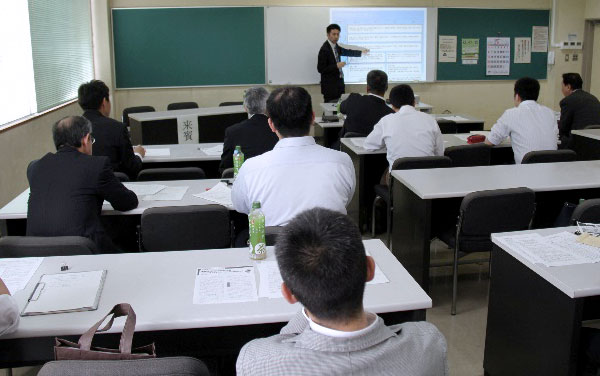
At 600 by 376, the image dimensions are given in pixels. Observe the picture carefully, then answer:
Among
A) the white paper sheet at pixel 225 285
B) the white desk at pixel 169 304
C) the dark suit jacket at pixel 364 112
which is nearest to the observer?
the white desk at pixel 169 304

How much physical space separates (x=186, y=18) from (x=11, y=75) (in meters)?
3.64

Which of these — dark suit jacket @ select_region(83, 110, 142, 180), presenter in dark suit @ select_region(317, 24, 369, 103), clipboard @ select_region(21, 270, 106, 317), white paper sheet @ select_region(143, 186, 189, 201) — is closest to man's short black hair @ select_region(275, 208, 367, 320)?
clipboard @ select_region(21, 270, 106, 317)

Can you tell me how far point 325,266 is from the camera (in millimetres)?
1241

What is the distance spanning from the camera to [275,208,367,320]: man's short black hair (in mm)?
1233

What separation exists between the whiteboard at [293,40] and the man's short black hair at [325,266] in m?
7.73

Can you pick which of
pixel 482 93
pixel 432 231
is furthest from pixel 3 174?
pixel 482 93

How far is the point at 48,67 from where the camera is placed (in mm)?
6336

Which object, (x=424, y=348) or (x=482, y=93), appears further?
(x=482, y=93)

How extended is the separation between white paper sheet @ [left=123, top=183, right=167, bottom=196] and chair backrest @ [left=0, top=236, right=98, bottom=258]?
40.8 inches

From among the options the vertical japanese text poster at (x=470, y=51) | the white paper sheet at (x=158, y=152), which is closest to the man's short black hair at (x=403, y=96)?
the white paper sheet at (x=158, y=152)

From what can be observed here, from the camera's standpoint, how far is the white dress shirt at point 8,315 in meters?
1.76

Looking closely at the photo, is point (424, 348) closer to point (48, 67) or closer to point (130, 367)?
point (130, 367)

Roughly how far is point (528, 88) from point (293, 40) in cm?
461

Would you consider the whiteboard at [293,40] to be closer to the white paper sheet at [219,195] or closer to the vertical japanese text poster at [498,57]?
the vertical japanese text poster at [498,57]
